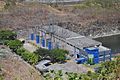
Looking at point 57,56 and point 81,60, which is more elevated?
point 57,56

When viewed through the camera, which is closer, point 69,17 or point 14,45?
point 14,45

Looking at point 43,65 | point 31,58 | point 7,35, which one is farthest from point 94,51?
point 7,35

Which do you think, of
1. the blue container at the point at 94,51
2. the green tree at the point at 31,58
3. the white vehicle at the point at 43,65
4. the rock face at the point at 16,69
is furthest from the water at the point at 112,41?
the rock face at the point at 16,69

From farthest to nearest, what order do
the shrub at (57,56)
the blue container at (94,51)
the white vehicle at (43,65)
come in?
the blue container at (94,51), the shrub at (57,56), the white vehicle at (43,65)

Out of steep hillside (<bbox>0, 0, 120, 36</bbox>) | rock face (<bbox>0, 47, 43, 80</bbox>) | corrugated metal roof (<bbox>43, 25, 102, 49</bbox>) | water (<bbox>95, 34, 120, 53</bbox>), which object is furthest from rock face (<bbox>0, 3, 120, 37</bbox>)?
rock face (<bbox>0, 47, 43, 80</bbox>)

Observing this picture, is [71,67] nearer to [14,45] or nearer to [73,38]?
[73,38]

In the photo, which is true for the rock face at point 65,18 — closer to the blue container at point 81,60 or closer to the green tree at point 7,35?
the green tree at point 7,35

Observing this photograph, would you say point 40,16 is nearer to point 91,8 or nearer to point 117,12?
point 91,8
